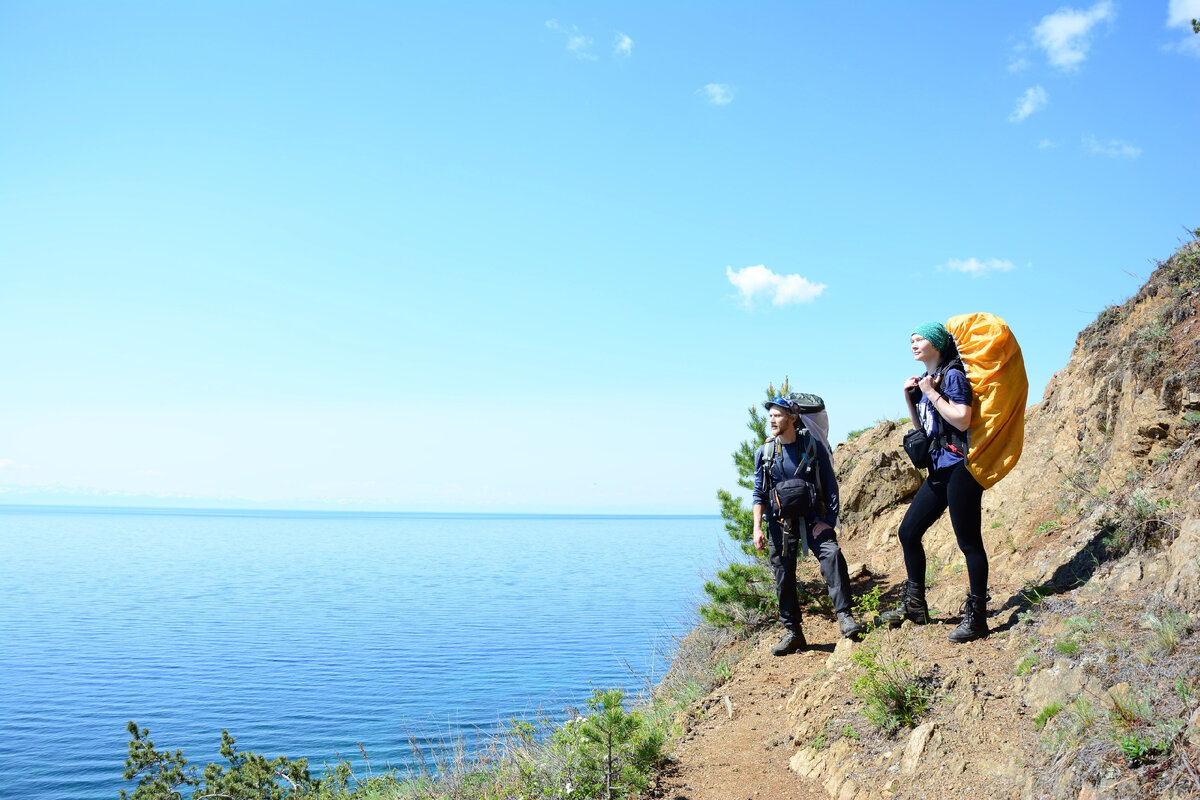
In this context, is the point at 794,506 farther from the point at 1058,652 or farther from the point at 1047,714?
the point at 1047,714

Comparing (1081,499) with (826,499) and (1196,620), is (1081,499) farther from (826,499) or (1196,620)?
(1196,620)

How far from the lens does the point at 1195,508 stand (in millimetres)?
4191

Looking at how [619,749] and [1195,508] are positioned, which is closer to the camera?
[1195,508]

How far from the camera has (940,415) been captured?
4883 millimetres

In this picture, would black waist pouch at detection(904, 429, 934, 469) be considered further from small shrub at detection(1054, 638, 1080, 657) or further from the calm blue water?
the calm blue water

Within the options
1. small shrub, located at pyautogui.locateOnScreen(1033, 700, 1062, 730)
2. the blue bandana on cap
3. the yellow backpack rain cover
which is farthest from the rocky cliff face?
the blue bandana on cap

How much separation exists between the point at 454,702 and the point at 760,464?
13358mm

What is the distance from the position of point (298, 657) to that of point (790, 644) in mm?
21175

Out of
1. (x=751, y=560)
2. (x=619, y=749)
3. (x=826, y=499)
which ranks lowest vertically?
(x=619, y=749)

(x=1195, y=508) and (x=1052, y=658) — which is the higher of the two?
(x=1195, y=508)

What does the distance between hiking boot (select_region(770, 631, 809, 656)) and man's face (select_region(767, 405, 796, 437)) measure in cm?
193

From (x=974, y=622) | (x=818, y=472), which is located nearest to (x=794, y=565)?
(x=818, y=472)

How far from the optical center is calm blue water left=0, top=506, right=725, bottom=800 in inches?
579

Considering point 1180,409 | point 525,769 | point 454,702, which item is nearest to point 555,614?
point 454,702
